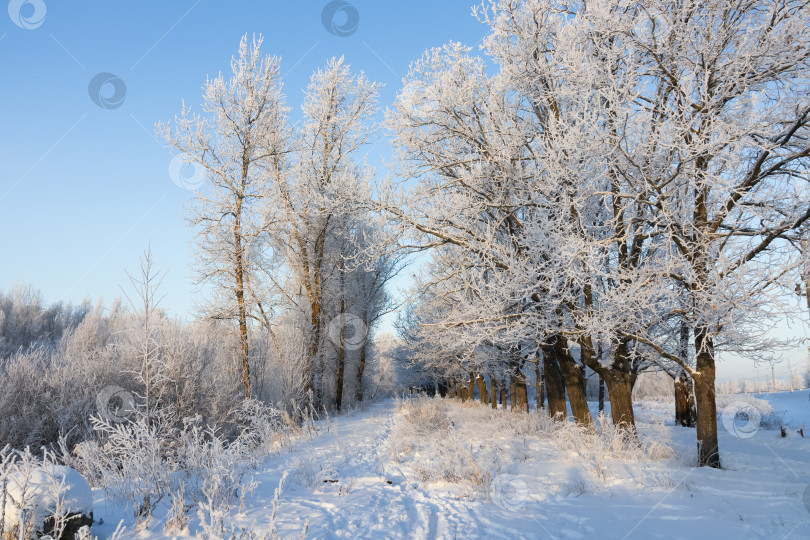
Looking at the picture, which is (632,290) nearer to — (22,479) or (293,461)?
(293,461)

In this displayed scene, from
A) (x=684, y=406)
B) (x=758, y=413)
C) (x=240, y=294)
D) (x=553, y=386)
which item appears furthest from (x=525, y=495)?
(x=758, y=413)

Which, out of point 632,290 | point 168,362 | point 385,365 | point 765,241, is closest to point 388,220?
point 632,290

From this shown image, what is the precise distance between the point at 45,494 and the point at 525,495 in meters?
4.44

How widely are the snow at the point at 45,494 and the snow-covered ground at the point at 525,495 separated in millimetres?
348

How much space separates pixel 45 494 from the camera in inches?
129

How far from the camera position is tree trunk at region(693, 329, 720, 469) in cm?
634

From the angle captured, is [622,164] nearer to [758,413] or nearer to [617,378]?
[617,378]

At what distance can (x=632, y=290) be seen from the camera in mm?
5699

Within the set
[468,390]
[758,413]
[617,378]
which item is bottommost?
[468,390]

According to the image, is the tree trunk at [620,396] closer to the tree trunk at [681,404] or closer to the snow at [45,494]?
the snow at [45,494]

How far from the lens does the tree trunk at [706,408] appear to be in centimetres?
634

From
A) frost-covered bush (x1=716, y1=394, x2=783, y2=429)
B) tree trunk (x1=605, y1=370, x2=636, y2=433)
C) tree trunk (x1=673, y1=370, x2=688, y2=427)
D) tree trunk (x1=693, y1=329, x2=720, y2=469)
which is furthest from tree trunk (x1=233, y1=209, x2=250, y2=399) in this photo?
frost-covered bush (x1=716, y1=394, x2=783, y2=429)

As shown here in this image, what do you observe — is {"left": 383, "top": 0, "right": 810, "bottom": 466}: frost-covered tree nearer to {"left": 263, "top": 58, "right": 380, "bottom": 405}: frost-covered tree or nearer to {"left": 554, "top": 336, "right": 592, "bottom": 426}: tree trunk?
{"left": 554, "top": 336, "right": 592, "bottom": 426}: tree trunk

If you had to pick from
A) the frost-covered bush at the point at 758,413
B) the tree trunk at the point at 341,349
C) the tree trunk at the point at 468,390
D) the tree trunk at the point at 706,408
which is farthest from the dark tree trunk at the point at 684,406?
the tree trunk at the point at 468,390
